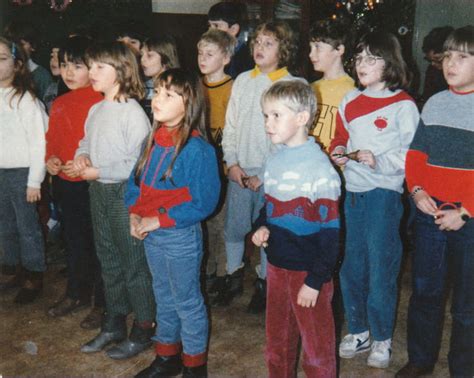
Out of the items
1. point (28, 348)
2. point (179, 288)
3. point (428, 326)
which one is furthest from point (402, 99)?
point (28, 348)

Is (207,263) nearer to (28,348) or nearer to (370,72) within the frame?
(28,348)

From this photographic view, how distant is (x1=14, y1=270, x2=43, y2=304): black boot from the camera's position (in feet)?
11.1

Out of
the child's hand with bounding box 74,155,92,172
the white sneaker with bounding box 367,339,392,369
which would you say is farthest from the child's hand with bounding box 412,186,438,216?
the child's hand with bounding box 74,155,92,172

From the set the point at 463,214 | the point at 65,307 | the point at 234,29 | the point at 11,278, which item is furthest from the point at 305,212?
the point at 11,278

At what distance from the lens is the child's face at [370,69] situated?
2.45 m

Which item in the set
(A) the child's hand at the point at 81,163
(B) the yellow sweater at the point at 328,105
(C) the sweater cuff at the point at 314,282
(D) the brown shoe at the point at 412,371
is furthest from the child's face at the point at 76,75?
(D) the brown shoe at the point at 412,371

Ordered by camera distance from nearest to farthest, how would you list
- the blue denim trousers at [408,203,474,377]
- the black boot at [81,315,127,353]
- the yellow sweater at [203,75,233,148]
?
the blue denim trousers at [408,203,474,377] < the black boot at [81,315,127,353] < the yellow sweater at [203,75,233,148]

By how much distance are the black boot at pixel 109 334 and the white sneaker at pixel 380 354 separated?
1323mm

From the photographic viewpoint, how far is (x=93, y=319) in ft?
10.1

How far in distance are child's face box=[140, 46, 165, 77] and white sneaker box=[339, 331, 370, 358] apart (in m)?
1.91

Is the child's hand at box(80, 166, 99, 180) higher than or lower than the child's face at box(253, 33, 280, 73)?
lower

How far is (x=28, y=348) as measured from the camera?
9.39 ft

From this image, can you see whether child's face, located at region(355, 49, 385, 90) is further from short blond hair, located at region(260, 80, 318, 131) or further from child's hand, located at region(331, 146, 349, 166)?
short blond hair, located at region(260, 80, 318, 131)

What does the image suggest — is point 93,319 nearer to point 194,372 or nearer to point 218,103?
point 194,372
